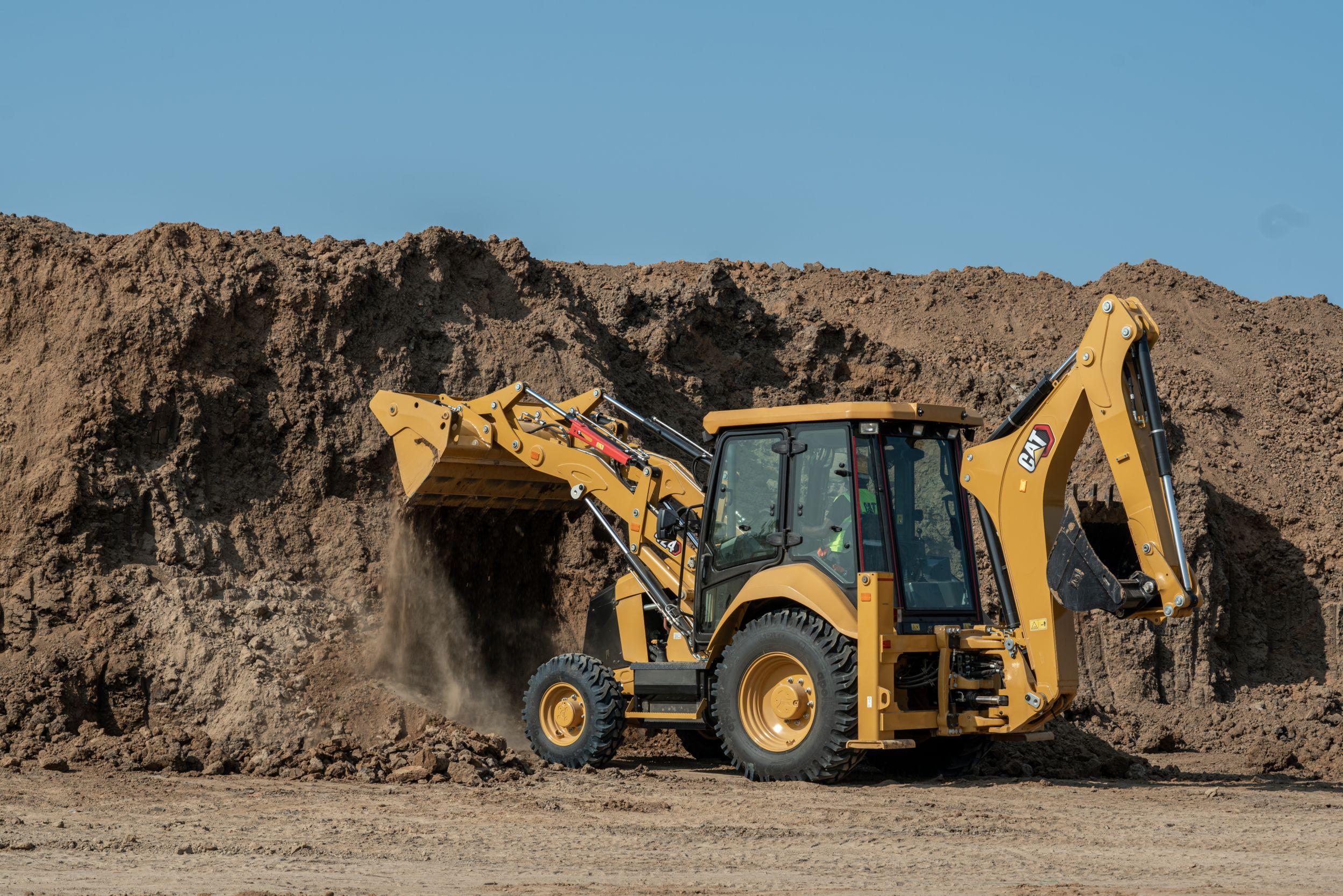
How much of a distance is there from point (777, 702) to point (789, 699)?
141 millimetres

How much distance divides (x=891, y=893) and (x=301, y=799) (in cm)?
412

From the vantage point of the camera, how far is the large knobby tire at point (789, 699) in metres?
9.33

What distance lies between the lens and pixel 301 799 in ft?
29.2

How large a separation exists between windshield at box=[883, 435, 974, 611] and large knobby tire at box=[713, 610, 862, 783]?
0.71m

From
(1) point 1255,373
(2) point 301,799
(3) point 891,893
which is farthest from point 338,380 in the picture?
(1) point 1255,373

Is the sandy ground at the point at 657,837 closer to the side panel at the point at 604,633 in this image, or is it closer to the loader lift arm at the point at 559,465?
the side panel at the point at 604,633

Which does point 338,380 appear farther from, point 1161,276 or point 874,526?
point 1161,276

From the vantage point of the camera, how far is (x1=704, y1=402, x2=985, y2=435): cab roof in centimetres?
973

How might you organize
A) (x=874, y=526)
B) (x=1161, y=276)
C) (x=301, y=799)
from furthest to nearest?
(x=1161, y=276)
(x=874, y=526)
(x=301, y=799)

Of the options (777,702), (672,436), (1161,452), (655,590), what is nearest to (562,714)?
(655,590)

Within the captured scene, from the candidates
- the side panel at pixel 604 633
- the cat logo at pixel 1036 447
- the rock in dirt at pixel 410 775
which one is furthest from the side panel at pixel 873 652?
the rock in dirt at pixel 410 775

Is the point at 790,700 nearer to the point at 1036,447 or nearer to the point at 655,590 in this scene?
the point at 655,590

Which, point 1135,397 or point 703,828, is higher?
point 1135,397

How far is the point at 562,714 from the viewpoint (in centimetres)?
1076
